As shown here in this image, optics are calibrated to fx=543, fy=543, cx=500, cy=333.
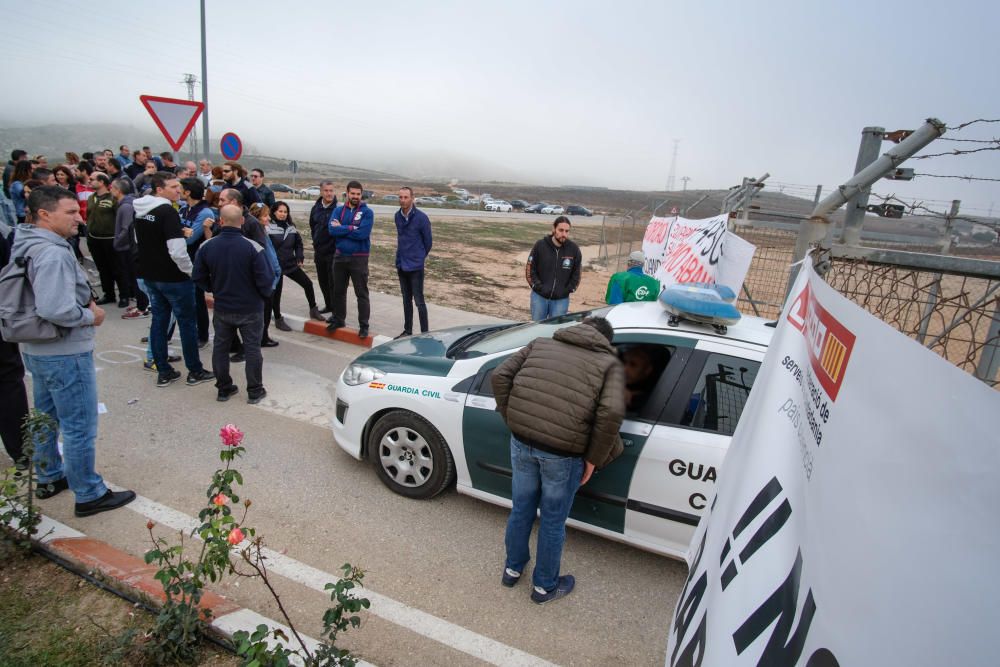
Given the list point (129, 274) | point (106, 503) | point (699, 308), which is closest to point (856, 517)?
point (699, 308)

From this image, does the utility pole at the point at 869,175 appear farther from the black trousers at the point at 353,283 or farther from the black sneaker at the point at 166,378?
the black sneaker at the point at 166,378

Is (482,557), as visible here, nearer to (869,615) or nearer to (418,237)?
(869,615)

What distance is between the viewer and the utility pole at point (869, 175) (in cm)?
245

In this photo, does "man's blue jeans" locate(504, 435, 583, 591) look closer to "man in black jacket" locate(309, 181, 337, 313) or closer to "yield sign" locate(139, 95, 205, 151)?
"man in black jacket" locate(309, 181, 337, 313)

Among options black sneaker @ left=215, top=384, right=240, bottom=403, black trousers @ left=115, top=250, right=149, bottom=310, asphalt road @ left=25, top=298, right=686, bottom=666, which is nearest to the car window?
asphalt road @ left=25, top=298, right=686, bottom=666

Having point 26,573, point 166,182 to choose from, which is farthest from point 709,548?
point 166,182

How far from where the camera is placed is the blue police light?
10.5 ft

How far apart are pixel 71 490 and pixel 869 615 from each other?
458cm

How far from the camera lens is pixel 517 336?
13.3ft

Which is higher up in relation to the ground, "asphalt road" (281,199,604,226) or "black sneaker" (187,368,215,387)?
"asphalt road" (281,199,604,226)

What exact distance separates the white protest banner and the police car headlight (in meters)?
3.00

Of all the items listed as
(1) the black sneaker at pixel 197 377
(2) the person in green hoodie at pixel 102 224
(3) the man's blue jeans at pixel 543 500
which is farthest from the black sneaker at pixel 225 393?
(2) the person in green hoodie at pixel 102 224

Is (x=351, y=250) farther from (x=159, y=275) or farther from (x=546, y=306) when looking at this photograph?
(x=546, y=306)

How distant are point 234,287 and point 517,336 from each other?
2.77 metres
